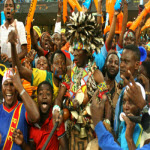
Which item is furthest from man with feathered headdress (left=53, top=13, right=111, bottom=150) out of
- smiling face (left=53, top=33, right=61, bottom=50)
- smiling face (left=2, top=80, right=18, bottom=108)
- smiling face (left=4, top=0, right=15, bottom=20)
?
smiling face (left=53, top=33, right=61, bottom=50)

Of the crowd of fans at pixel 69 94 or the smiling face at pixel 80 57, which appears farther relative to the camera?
the smiling face at pixel 80 57

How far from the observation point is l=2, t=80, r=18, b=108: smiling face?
3.09 metres

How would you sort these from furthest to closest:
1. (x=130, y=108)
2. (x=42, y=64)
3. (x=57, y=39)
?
(x=57, y=39) < (x=42, y=64) < (x=130, y=108)

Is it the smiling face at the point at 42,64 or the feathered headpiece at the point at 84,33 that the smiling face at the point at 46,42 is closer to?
the smiling face at the point at 42,64

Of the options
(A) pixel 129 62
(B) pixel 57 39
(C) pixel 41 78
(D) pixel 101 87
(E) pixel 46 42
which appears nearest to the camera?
(A) pixel 129 62

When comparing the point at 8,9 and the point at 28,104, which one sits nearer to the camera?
the point at 28,104

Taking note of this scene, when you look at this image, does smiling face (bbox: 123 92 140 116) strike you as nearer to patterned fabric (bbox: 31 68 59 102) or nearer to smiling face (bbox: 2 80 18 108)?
patterned fabric (bbox: 31 68 59 102)

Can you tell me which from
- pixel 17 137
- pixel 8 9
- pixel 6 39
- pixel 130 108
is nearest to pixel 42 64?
pixel 6 39

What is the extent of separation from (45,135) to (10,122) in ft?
1.45

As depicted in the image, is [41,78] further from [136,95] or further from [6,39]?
[136,95]

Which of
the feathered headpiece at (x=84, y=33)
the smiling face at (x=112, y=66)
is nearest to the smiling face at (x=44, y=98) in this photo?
the feathered headpiece at (x=84, y=33)

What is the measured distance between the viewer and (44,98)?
318 cm

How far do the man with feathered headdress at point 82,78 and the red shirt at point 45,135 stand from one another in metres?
0.15

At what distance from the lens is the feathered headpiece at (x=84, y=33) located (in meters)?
2.95
